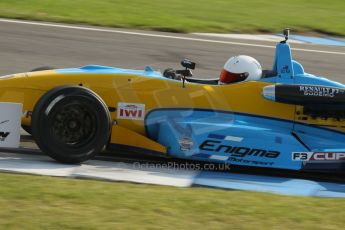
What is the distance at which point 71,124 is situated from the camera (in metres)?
6.56

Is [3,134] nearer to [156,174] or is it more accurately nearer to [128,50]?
[156,174]

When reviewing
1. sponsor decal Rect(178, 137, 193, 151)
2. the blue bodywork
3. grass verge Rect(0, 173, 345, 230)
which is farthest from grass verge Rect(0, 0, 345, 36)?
grass verge Rect(0, 173, 345, 230)

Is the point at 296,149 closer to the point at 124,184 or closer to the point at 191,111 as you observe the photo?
the point at 191,111

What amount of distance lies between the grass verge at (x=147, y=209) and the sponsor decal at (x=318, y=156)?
4.81 ft

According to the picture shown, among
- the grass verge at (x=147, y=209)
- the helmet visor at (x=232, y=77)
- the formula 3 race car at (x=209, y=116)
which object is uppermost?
the helmet visor at (x=232, y=77)

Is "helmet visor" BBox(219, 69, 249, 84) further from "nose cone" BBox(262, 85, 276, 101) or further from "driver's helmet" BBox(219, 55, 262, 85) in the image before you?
"nose cone" BBox(262, 85, 276, 101)

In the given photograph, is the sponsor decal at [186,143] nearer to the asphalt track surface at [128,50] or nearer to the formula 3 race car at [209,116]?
the formula 3 race car at [209,116]

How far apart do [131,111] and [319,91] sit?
1883 mm

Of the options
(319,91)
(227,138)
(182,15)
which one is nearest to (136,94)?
(227,138)

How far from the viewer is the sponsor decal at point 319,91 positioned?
6.86 m

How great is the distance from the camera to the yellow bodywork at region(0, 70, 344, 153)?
22.3ft

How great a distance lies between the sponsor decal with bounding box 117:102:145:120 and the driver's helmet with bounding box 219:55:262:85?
0.95 metres

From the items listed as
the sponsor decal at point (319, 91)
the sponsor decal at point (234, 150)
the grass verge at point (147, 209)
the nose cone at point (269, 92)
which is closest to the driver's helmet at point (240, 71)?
the nose cone at point (269, 92)

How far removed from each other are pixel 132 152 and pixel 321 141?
6.28 feet
